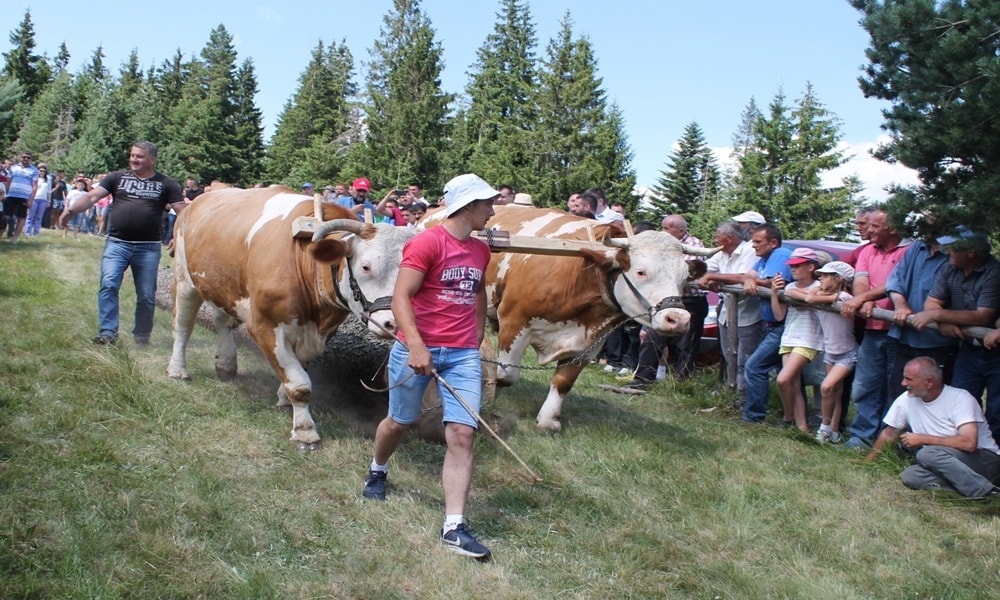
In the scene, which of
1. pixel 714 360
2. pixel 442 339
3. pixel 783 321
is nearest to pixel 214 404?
pixel 442 339

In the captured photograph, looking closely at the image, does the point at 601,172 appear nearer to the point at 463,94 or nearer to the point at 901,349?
the point at 463,94

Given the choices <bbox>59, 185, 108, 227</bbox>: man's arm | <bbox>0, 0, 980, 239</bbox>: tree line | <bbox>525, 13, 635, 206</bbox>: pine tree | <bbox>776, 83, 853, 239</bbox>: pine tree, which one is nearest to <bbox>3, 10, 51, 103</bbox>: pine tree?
<bbox>0, 0, 980, 239</bbox>: tree line

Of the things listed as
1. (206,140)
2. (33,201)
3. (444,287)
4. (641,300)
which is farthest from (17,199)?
(206,140)

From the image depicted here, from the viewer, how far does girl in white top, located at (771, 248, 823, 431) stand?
24.9 ft

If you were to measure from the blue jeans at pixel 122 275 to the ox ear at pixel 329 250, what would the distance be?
10.8 feet

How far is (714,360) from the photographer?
1057 centimetres

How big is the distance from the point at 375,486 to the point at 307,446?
1.13 m

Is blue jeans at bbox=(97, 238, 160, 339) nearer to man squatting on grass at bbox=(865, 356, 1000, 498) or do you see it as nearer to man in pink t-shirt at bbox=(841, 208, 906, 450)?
man in pink t-shirt at bbox=(841, 208, 906, 450)

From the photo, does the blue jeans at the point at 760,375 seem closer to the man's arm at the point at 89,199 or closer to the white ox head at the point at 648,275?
the white ox head at the point at 648,275

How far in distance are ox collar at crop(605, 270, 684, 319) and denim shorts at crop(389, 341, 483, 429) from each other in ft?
7.57

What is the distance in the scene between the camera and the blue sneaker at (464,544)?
14.0ft

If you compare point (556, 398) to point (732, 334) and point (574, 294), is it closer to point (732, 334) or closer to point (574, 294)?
point (574, 294)

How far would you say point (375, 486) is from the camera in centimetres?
506

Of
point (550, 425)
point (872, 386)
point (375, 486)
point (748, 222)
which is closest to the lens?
point (375, 486)
